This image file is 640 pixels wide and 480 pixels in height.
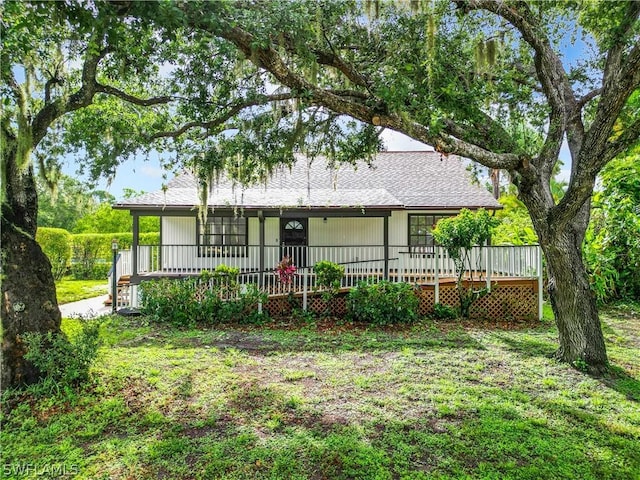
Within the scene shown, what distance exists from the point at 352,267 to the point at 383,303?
7.34 ft

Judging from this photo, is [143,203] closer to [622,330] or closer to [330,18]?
[330,18]

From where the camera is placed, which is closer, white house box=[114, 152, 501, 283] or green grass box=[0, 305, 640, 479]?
green grass box=[0, 305, 640, 479]

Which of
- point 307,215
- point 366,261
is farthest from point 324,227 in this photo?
point 366,261

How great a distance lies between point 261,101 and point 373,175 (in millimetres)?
9087

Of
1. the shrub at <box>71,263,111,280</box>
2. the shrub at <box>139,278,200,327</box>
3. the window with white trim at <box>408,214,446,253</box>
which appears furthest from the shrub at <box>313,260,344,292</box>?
the shrub at <box>71,263,111,280</box>

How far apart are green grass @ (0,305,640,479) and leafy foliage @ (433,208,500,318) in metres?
2.52

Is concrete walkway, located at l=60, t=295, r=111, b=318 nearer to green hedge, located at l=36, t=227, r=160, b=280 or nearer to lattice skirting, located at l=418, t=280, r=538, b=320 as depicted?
green hedge, located at l=36, t=227, r=160, b=280

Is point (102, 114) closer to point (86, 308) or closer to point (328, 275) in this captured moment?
point (328, 275)

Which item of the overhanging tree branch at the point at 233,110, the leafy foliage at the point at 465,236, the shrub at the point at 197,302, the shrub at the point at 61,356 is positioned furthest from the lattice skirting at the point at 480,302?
the shrub at the point at 61,356

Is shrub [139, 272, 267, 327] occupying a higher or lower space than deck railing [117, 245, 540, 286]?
lower

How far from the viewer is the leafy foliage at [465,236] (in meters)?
8.26

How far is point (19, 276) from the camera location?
4188 mm

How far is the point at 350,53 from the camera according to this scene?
20.4 feet

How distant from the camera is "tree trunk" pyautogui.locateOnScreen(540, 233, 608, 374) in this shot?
5266 millimetres
